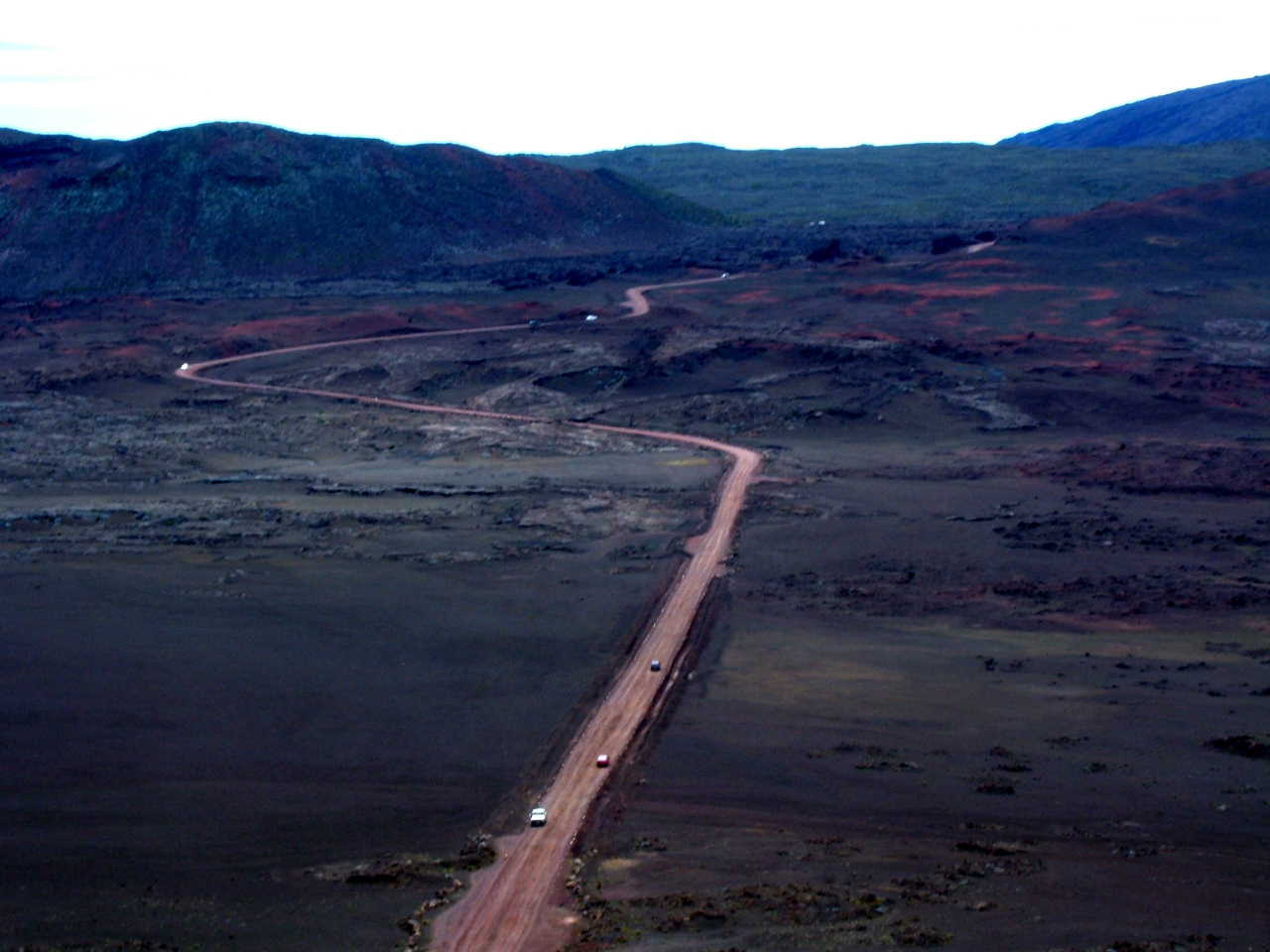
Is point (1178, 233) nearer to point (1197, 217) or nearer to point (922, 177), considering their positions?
point (1197, 217)

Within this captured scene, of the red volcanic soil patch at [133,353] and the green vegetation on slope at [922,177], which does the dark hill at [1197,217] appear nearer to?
the green vegetation on slope at [922,177]

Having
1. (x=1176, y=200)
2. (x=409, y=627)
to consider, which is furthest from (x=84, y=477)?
(x=1176, y=200)

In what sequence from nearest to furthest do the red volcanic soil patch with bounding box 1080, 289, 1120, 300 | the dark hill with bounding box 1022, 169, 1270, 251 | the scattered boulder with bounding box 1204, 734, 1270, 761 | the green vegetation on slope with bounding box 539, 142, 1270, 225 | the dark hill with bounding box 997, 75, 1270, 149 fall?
the scattered boulder with bounding box 1204, 734, 1270, 761 < the red volcanic soil patch with bounding box 1080, 289, 1120, 300 < the dark hill with bounding box 1022, 169, 1270, 251 < the green vegetation on slope with bounding box 539, 142, 1270, 225 < the dark hill with bounding box 997, 75, 1270, 149

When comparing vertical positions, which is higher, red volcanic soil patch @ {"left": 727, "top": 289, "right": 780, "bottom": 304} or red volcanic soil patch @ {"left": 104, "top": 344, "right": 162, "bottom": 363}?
red volcanic soil patch @ {"left": 727, "top": 289, "right": 780, "bottom": 304}

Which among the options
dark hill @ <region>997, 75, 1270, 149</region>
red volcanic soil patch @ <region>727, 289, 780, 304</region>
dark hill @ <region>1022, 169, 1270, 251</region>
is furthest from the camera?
dark hill @ <region>997, 75, 1270, 149</region>

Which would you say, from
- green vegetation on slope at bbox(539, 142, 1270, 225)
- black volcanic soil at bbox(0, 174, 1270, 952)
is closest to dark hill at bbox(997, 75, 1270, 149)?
green vegetation on slope at bbox(539, 142, 1270, 225)

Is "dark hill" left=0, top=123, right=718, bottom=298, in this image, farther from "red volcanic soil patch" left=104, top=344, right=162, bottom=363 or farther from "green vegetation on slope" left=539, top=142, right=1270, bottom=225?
"red volcanic soil patch" left=104, top=344, right=162, bottom=363

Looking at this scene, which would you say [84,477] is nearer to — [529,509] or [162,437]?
[162,437]

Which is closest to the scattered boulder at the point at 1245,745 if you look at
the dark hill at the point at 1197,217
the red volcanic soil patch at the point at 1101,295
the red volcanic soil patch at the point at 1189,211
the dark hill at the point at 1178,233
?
the red volcanic soil patch at the point at 1101,295

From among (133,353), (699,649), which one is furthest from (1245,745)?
(133,353)
